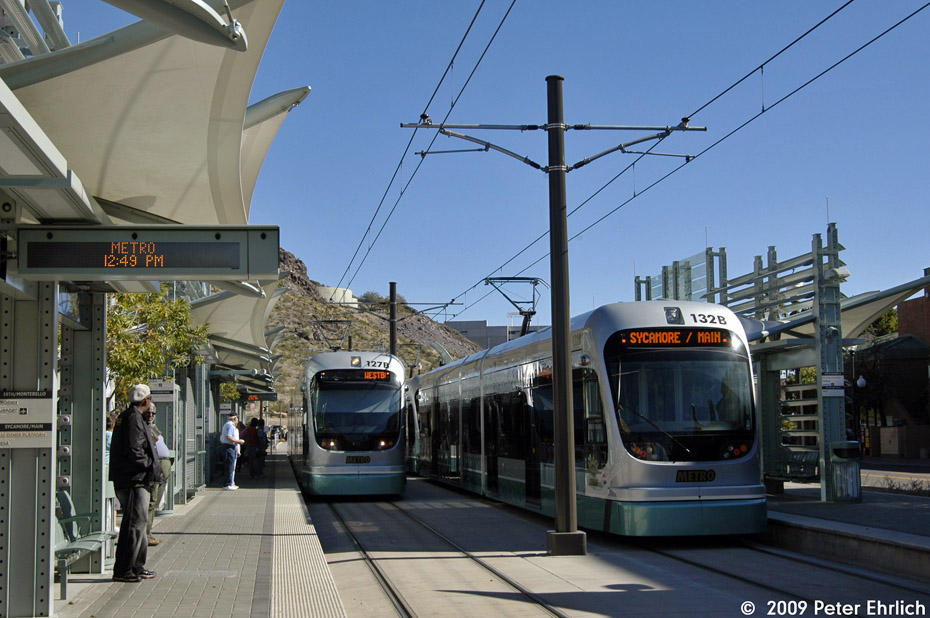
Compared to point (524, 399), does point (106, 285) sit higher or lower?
higher

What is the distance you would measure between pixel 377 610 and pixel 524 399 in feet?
26.8

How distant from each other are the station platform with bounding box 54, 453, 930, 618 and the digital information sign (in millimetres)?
2661

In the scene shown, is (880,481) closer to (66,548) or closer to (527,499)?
(527,499)

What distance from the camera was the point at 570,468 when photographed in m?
12.4

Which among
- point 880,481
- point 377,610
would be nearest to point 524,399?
point 377,610

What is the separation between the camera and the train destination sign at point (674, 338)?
13.5 meters

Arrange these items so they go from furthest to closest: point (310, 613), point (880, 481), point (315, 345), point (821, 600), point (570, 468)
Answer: point (315, 345)
point (880, 481)
point (570, 468)
point (821, 600)
point (310, 613)

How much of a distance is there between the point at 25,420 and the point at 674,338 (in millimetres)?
8444

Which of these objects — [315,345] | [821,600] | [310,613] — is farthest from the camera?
[315,345]

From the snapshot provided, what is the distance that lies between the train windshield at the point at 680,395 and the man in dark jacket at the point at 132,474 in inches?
241

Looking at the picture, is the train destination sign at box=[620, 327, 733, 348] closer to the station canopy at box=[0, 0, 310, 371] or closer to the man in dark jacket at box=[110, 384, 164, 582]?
the station canopy at box=[0, 0, 310, 371]

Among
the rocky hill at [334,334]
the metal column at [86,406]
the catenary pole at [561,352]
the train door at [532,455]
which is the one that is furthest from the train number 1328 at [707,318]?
the rocky hill at [334,334]

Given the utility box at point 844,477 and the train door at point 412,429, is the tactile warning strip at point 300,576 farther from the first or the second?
the train door at point 412,429

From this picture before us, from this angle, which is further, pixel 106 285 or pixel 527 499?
pixel 527 499
